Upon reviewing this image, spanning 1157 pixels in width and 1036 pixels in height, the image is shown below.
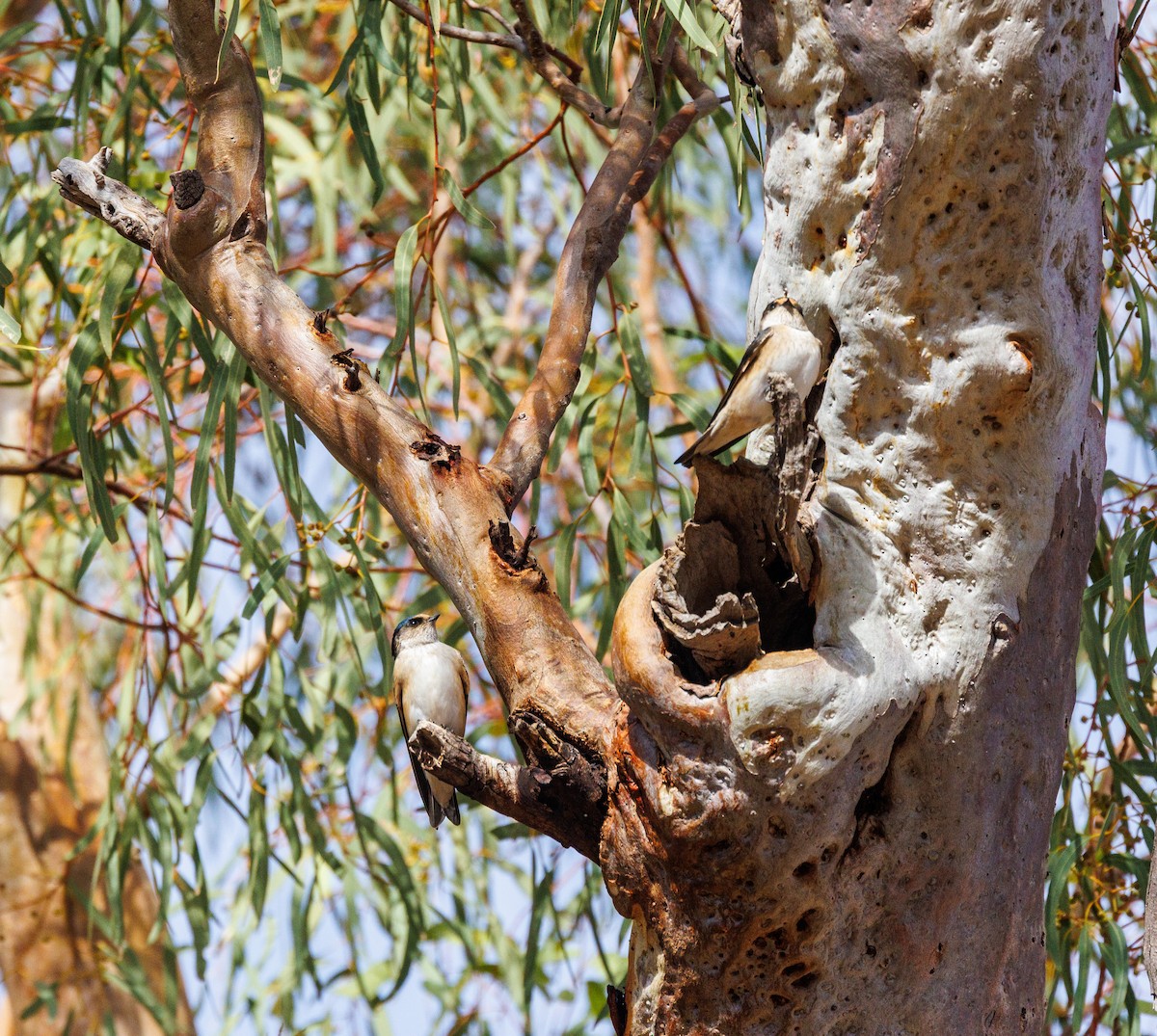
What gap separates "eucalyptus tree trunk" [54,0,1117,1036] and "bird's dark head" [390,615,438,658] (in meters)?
1.15

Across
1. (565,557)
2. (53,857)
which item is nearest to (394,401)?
(565,557)

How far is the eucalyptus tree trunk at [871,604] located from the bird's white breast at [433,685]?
89 cm

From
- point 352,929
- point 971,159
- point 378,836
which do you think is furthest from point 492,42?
point 352,929

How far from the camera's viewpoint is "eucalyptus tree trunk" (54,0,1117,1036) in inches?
55.8

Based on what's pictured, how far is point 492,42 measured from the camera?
222 cm

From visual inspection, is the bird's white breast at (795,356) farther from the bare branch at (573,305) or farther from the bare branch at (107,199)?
the bare branch at (107,199)

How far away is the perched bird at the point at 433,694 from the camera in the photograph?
8.34 feet

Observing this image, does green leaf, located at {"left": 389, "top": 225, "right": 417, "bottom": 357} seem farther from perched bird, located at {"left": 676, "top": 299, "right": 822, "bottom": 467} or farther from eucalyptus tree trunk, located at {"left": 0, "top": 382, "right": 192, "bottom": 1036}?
eucalyptus tree trunk, located at {"left": 0, "top": 382, "right": 192, "bottom": 1036}

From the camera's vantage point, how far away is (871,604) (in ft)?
4.90

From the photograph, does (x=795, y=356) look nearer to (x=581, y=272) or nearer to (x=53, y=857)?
(x=581, y=272)

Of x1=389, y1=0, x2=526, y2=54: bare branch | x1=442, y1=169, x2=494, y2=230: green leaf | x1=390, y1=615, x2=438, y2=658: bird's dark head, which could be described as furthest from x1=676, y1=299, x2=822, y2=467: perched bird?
x1=390, y1=615, x2=438, y2=658: bird's dark head

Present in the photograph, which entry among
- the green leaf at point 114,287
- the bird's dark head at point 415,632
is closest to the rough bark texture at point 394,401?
the green leaf at point 114,287

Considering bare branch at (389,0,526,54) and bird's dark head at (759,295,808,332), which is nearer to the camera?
bird's dark head at (759,295,808,332)

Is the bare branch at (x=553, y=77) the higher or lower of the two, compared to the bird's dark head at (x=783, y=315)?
higher
